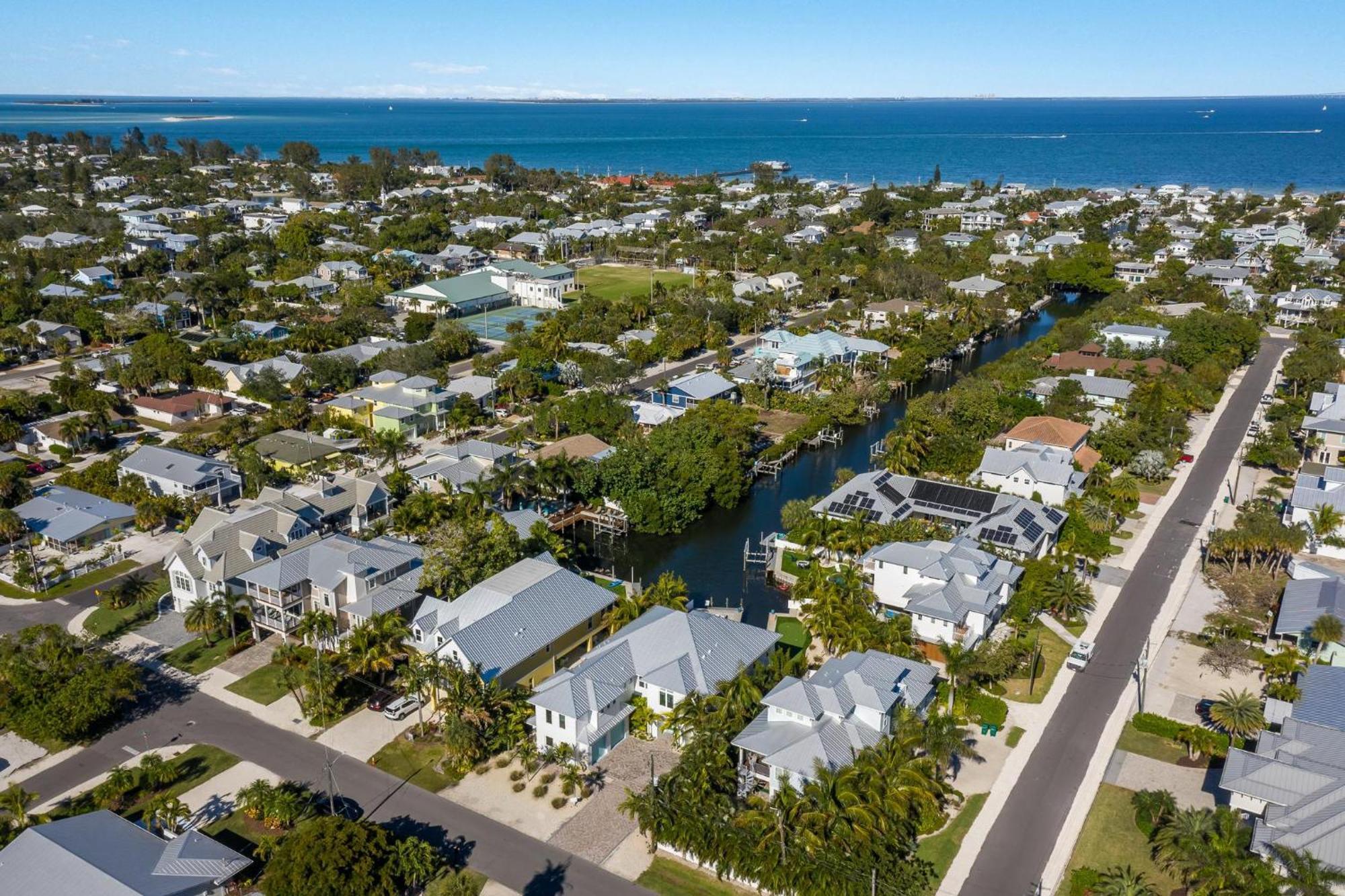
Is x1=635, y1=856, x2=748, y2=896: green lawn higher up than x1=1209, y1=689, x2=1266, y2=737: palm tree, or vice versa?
x1=1209, y1=689, x2=1266, y2=737: palm tree

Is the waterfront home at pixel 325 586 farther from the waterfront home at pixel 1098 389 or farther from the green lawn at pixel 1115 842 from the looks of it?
the waterfront home at pixel 1098 389

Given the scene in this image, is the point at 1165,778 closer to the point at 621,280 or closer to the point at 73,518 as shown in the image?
the point at 73,518

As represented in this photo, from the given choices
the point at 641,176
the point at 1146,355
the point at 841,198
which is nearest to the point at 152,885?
the point at 1146,355

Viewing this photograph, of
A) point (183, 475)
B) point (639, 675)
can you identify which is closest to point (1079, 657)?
point (639, 675)

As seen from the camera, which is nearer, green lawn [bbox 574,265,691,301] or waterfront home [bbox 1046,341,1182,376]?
waterfront home [bbox 1046,341,1182,376]

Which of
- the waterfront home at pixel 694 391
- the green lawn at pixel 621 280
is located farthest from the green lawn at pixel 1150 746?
the green lawn at pixel 621 280

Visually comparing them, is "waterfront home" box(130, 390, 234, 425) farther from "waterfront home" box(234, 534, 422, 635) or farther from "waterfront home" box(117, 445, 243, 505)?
"waterfront home" box(234, 534, 422, 635)

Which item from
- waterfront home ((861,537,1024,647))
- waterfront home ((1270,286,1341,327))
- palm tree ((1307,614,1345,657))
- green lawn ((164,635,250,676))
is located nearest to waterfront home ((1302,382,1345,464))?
palm tree ((1307,614,1345,657))
